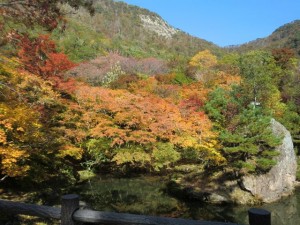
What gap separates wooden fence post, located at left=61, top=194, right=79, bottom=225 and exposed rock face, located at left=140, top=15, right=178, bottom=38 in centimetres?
8462

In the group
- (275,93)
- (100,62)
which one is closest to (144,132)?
(275,93)

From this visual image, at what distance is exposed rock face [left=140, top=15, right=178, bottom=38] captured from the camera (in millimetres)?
86500

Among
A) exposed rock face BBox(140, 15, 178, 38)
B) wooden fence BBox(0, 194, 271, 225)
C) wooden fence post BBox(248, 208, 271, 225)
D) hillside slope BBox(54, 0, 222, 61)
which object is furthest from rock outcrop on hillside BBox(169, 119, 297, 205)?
exposed rock face BBox(140, 15, 178, 38)

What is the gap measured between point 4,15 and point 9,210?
3971mm

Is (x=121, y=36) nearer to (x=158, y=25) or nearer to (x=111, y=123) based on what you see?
(x=158, y=25)

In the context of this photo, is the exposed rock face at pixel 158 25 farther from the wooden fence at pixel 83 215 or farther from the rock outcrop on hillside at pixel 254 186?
the wooden fence at pixel 83 215

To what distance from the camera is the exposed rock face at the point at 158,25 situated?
284ft

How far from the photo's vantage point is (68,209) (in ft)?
9.86

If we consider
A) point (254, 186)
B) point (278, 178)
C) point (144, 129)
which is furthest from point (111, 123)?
point (278, 178)

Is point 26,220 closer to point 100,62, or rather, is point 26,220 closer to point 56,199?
point 56,199

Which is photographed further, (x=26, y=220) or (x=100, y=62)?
(x=100, y=62)

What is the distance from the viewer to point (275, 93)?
24812 millimetres

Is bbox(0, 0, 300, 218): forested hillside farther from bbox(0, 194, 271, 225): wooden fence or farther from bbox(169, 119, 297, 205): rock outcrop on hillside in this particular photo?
bbox(0, 194, 271, 225): wooden fence

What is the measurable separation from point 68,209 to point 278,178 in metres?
14.4
